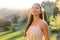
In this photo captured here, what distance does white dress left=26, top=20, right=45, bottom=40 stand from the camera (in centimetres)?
119

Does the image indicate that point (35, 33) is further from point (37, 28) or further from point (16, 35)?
point (16, 35)

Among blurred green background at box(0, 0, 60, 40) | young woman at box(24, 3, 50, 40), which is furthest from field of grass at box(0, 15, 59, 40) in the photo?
young woman at box(24, 3, 50, 40)

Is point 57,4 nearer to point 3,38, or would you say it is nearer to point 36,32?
point 3,38

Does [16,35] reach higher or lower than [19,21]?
lower

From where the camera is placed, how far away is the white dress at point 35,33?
1190 mm

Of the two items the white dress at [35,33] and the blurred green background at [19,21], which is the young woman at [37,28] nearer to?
the white dress at [35,33]

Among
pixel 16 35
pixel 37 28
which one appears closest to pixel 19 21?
pixel 16 35

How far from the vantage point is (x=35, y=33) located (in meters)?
1.19

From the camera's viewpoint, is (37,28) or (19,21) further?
(19,21)

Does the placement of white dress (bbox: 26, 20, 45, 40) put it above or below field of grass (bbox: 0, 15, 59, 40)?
above

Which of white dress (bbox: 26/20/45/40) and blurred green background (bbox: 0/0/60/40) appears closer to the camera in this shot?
white dress (bbox: 26/20/45/40)

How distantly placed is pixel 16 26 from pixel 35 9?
96 centimetres

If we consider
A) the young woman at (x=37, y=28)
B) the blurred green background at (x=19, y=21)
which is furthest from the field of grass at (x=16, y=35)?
the young woman at (x=37, y=28)

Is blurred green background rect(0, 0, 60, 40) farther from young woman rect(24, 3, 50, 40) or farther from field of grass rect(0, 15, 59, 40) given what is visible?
young woman rect(24, 3, 50, 40)
